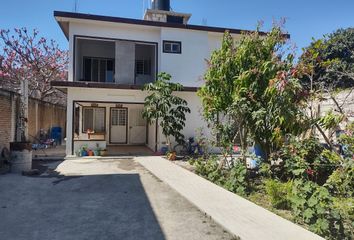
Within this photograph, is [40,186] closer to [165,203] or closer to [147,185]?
[147,185]

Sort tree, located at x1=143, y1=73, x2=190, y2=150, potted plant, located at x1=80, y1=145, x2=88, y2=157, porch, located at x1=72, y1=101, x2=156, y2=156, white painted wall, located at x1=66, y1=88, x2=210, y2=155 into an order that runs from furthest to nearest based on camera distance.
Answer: porch, located at x1=72, y1=101, x2=156, y2=156
white painted wall, located at x1=66, y1=88, x2=210, y2=155
potted plant, located at x1=80, y1=145, x2=88, y2=157
tree, located at x1=143, y1=73, x2=190, y2=150

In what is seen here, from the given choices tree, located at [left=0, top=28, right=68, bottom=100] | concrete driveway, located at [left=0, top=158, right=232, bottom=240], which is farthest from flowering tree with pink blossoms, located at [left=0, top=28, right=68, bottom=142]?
concrete driveway, located at [left=0, top=158, right=232, bottom=240]

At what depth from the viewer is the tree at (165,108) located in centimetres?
1325

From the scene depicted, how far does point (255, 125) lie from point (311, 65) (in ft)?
7.10

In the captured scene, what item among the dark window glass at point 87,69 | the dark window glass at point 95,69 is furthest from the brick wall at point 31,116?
the dark window glass at point 95,69

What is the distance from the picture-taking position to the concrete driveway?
4.79 m

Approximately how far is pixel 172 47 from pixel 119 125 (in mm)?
6348

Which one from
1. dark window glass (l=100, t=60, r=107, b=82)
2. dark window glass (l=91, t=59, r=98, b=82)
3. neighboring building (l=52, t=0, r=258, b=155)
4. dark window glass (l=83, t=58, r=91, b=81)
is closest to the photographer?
neighboring building (l=52, t=0, r=258, b=155)

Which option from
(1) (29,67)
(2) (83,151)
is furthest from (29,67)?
(2) (83,151)

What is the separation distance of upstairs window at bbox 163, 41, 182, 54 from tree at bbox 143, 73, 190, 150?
7.60 feet

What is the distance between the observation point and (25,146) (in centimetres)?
973

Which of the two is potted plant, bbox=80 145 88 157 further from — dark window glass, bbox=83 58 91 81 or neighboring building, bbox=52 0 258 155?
dark window glass, bbox=83 58 91 81

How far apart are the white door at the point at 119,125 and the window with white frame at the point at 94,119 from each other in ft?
1.84

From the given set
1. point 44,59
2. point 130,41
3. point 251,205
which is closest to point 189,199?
point 251,205
